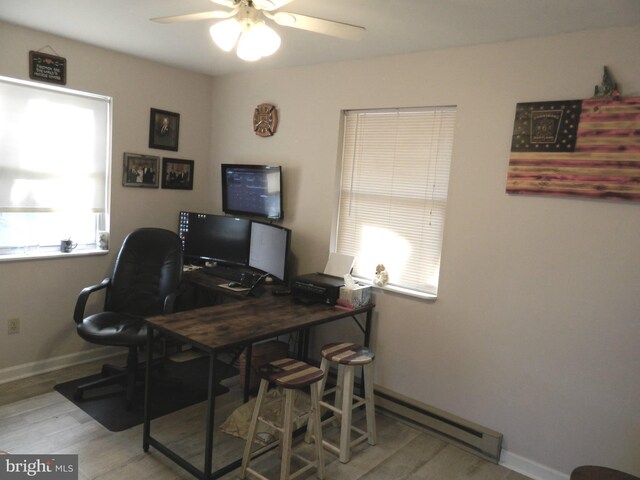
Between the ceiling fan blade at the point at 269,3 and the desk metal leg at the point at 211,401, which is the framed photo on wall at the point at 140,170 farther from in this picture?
the ceiling fan blade at the point at 269,3

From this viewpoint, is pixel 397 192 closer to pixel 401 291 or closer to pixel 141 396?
pixel 401 291

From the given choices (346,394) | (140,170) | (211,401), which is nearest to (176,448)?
(211,401)

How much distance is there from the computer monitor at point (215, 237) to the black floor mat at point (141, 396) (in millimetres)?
912

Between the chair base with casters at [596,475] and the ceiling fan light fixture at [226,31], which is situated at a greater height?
the ceiling fan light fixture at [226,31]

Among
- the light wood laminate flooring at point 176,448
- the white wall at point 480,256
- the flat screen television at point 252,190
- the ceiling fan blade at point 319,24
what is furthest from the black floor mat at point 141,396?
the ceiling fan blade at point 319,24

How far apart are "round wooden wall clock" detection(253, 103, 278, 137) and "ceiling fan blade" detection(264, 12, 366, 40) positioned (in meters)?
1.77

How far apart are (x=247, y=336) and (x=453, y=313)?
4.32 feet

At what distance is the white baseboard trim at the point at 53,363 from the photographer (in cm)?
325

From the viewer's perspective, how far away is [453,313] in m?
2.90

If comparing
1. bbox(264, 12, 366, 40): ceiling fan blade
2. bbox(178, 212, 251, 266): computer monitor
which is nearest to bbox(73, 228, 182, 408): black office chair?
bbox(178, 212, 251, 266): computer monitor

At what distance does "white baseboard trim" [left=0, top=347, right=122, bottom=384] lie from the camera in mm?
3252

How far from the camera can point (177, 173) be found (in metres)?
4.07

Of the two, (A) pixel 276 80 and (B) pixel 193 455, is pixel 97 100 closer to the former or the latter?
(A) pixel 276 80

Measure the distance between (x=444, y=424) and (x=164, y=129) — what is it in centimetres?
307
